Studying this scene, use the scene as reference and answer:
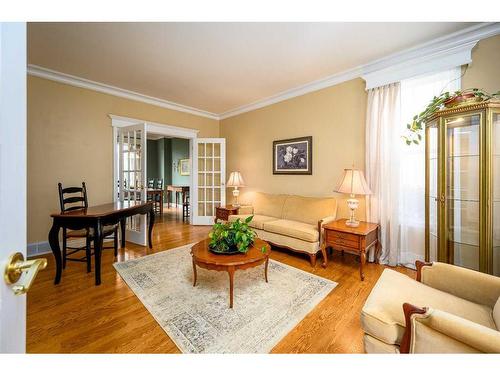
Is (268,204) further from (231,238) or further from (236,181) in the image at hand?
(231,238)

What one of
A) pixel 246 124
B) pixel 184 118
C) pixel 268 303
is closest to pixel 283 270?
pixel 268 303

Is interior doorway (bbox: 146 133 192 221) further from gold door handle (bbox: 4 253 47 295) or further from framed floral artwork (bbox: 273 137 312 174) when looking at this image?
gold door handle (bbox: 4 253 47 295)

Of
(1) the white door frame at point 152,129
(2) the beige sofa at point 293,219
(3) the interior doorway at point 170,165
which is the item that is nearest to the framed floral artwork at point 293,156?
(2) the beige sofa at point 293,219

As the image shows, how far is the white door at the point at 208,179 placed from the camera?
503cm

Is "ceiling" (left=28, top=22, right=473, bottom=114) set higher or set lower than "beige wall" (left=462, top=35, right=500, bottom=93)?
higher

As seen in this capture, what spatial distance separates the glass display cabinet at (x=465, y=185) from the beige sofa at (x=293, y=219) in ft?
3.82

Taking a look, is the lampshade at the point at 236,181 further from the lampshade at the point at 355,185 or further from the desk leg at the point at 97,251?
the desk leg at the point at 97,251

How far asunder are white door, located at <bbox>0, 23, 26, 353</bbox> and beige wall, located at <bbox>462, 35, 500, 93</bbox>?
11.6 ft

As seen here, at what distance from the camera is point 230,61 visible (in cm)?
287

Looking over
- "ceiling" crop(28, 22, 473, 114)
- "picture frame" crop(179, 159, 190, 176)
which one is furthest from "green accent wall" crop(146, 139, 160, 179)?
"ceiling" crop(28, 22, 473, 114)

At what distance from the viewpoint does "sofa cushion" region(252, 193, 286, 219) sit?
3805 mm

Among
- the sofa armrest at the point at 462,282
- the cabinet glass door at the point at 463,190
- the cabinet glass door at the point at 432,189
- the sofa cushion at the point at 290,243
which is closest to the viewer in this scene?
the sofa armrest at the point at 462,282

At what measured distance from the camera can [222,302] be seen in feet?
6.38
